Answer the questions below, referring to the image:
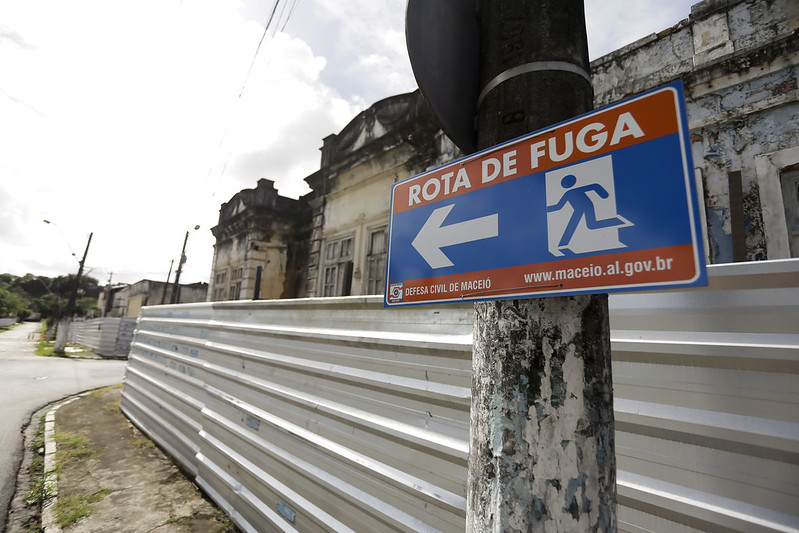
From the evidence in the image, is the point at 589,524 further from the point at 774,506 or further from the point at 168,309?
the point at 168,309

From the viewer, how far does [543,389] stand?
821 millimetres

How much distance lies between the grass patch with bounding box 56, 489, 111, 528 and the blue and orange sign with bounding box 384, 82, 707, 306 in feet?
13.4

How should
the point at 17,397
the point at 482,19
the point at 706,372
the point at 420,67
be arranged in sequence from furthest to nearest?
the point at 17,397 → the point at 706,372 → the point at 482,19 → the point at 420,67

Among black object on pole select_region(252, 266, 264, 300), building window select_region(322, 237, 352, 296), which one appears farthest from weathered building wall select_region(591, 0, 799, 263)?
black object on pole select_region(252, 266, 264, 300)

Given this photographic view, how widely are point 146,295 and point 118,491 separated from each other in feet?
112

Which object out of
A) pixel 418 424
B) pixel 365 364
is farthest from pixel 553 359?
pixel 365 364

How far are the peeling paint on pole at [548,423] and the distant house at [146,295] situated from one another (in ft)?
108

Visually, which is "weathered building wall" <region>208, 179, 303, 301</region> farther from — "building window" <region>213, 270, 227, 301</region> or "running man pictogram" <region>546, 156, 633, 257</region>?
"running man pictogram" <region>546, 156, 633, 257</region>

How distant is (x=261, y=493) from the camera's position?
9.73ft

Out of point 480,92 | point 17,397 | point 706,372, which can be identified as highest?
point 480,92

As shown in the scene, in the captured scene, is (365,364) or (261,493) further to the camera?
(261,493)

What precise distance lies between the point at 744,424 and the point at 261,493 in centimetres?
312

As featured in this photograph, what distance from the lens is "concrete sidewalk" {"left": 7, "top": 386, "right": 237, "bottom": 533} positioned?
3.18 meters

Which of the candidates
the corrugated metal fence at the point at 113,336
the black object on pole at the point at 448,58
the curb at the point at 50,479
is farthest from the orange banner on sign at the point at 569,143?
the corrugated metal fence at the point at 113,336
